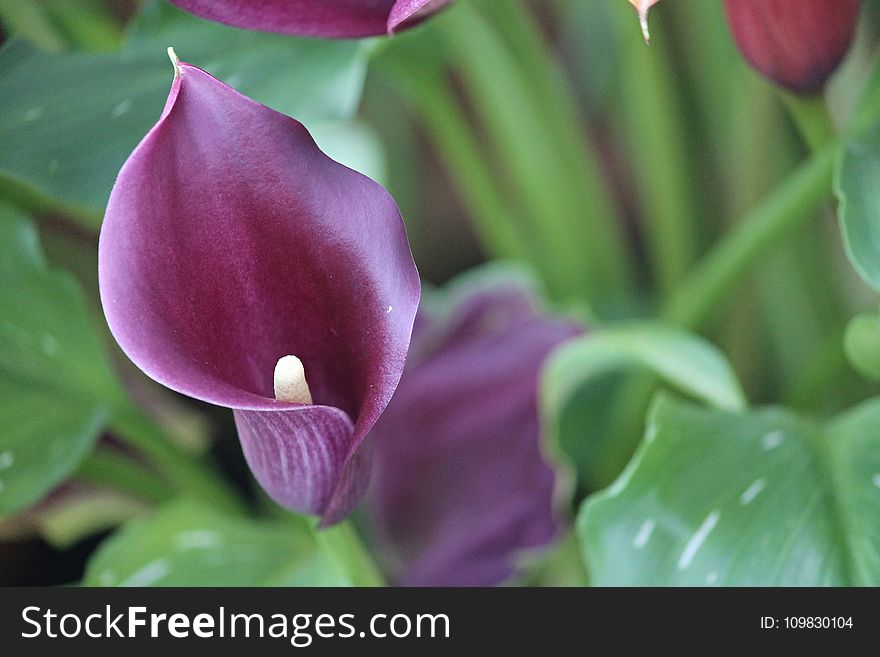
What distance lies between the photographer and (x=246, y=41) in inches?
16.4

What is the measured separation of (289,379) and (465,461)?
0.26 meters

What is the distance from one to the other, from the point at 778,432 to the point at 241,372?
248 mm

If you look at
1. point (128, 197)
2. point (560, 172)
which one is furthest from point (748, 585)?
point (560, 172)

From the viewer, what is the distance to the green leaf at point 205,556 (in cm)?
46

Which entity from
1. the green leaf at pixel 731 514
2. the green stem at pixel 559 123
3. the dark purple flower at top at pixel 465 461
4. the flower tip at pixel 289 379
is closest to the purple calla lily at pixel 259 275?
the flower tip at pixel 289 379

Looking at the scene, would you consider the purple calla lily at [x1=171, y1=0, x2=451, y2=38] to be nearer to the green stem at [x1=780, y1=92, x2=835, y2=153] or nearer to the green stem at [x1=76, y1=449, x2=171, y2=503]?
the green stem at [x1=780, y1=92, x2=835, y2=153]

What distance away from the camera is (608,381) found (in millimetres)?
625

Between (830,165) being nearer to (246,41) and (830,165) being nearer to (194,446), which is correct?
(246,41)

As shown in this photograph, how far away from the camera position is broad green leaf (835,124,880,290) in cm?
32

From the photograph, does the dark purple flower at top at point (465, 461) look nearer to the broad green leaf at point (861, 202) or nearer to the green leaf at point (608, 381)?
the green leaf at point (608, 381)

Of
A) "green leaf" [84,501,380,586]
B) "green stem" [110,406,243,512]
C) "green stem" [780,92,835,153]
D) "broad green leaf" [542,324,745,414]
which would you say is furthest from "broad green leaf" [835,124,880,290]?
"green stem" [110,406,243,512]

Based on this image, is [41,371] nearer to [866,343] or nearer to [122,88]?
[122,88]

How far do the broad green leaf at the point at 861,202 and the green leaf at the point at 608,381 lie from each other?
12 centimetres

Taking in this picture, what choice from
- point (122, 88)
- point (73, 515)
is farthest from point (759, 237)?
point (73, 515)
